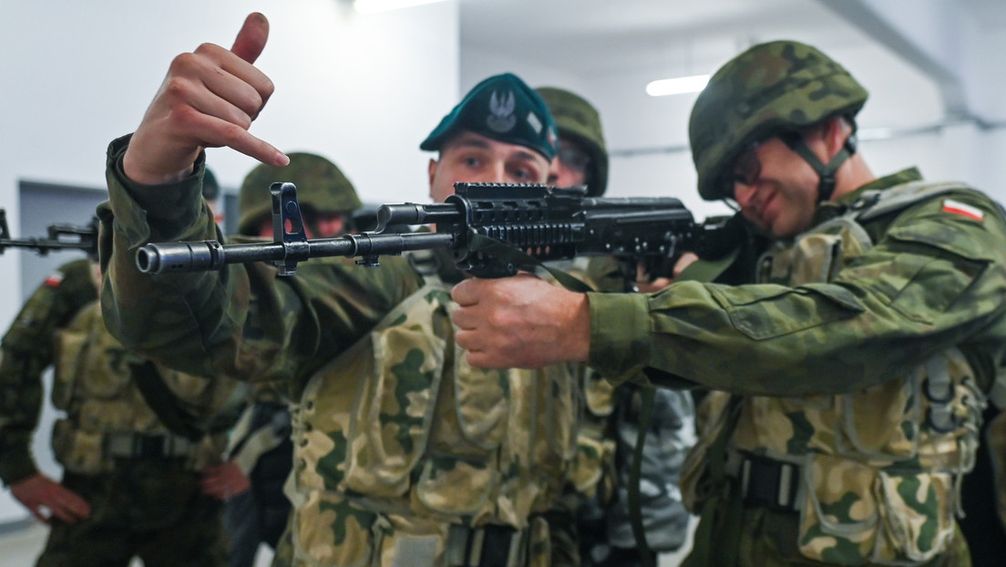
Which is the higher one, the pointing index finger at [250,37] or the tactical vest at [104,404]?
the pointing index finger at [250,37]

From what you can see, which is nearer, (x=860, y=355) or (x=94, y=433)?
(x=860, y=355)

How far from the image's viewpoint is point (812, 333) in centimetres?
108

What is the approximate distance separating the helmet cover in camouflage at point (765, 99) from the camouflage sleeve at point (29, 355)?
1745 millimetres

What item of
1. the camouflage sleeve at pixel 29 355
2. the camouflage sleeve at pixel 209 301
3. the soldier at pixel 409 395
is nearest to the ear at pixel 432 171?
the soldier at pixel 409 395

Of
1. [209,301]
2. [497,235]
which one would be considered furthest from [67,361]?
[497,235]

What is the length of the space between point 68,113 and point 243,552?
1.59 meters

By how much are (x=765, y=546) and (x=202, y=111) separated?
1.21m

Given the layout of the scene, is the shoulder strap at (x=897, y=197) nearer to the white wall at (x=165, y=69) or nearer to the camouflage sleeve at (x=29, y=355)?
the white wall at (x=165, y=69)

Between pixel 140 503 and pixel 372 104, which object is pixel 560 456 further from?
pixel 140 503

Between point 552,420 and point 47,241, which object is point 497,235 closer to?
point 552,420

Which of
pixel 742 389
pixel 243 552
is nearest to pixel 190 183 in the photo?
pixel 742 389

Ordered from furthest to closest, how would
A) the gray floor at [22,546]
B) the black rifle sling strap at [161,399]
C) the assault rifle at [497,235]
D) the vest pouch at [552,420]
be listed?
the gray floor at [22,546]
the black rifle sling strap at [161,399]
the vest pouch at [552,420]
the assault rifle at [497,235]

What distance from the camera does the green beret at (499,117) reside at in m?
1.45

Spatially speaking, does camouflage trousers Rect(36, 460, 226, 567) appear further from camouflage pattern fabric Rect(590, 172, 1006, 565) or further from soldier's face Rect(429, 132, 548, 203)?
camouflage pattern fabric Rect(590, 172, 1006, 565)
